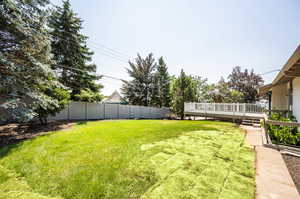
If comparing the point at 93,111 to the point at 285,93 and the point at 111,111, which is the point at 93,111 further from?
the point at 285,93

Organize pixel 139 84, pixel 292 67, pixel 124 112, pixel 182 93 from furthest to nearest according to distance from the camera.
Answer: pixel 139 84 < pixel 124 112 < pixel 182 93 < pixel 292 67

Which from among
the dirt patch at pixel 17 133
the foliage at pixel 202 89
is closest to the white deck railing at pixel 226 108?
the foliage at pixel 202 89

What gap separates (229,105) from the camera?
1066 cm

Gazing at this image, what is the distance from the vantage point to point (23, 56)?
5492mm

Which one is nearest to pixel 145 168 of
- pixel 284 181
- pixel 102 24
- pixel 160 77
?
pixel 284 181

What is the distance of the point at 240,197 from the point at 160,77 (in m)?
19.4

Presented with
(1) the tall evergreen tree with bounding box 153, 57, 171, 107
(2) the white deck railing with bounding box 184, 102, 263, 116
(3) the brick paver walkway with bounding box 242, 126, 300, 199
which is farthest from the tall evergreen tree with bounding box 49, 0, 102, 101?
(3) the brick paver walkway with bounding box 242, 126, 300, 199

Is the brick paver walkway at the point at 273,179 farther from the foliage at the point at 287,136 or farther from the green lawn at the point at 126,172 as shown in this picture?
the foliage at the point at 287,136

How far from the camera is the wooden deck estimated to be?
31.8 feet

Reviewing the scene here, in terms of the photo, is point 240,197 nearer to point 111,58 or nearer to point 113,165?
point 113,165

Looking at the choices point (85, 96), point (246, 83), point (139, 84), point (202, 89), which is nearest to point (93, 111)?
point (85, 96)

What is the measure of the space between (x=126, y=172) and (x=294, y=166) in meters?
3.49

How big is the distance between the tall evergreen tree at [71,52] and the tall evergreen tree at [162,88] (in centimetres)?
1014

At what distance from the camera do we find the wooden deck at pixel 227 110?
9.69m
